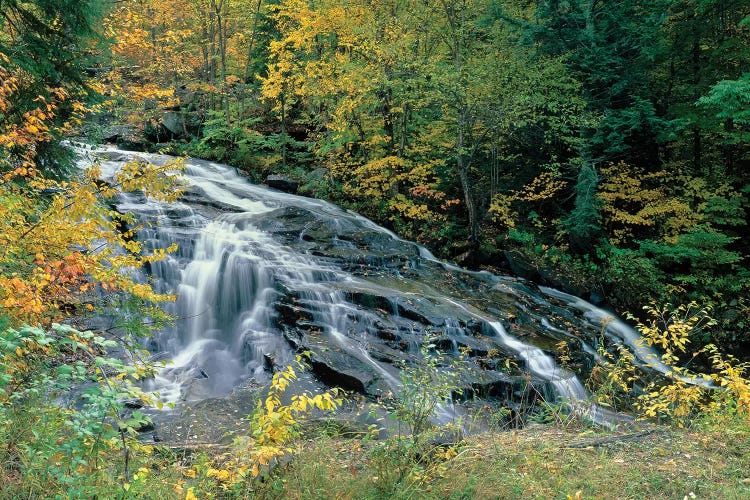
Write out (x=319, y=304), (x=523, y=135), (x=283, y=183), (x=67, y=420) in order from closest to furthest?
1. (x=67, y=420)
2. (x=319, y=304)
3. (x=523, y=135)
4. (x=283, y=183)

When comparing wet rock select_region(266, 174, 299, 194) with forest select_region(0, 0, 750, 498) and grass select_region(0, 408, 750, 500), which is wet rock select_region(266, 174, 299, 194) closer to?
forest select_region(0, 0, 750, 498)

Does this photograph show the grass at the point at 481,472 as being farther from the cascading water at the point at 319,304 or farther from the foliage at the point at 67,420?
the cascading water at the point at 319,304

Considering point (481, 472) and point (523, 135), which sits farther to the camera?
point (523, 135)

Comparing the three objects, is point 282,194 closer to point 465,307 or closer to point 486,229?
point 486,229

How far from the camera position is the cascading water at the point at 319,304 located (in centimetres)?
773

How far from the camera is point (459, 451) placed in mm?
3984

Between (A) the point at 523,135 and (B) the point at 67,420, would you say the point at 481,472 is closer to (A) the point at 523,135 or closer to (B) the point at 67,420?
(B) the point at 67,420

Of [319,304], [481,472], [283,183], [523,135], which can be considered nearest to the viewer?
[481,472]

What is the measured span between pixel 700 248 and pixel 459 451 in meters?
12.2

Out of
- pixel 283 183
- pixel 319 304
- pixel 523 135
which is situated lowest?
pixel 319 304

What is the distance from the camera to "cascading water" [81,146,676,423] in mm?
7730

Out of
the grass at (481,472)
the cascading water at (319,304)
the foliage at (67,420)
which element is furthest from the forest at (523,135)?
the foliage at (67,420)

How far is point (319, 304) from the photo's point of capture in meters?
9.05

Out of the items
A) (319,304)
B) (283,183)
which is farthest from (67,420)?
(283,183)
